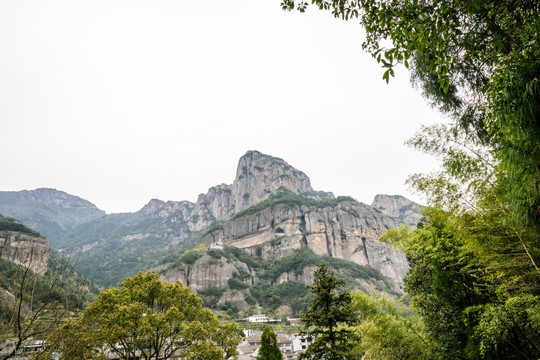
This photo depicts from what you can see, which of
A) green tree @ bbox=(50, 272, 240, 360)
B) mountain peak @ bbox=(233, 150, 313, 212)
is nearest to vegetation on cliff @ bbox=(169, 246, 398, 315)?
mountain peak @ bbox=(233, 150, 313, 212)

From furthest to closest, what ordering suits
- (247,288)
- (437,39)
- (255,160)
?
1. (255,160)
2. (247,288)
3. (437,39)

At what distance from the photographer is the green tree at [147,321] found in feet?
32.4

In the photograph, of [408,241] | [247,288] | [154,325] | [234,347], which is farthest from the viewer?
[247,288]

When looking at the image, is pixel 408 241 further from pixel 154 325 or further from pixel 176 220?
pixel 176 220

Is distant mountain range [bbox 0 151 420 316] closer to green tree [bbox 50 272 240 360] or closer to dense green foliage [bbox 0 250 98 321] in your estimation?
green tree [bbox 50 272 240 360]

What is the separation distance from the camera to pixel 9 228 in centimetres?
5959

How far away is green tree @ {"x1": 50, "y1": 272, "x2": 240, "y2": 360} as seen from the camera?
989 cm

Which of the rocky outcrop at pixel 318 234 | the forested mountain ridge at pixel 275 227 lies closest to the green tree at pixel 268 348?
the rocky outcrop at pixel 318 234

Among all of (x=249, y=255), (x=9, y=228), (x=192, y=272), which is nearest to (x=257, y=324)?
(x=192, y=272)

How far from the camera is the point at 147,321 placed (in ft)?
33.8

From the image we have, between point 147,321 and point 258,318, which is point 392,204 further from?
point 147,321

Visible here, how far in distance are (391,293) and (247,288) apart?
41683 mm

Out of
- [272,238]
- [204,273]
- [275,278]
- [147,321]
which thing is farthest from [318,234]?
[147,321]

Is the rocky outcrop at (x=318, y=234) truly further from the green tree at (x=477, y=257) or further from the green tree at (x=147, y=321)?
the green tree at (x=477, y=257)
